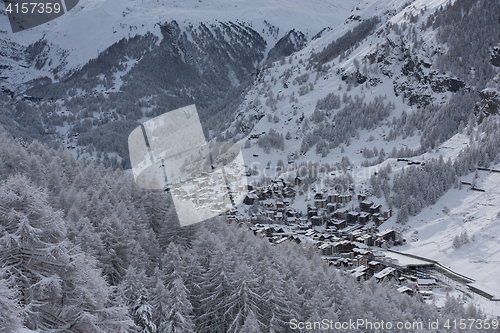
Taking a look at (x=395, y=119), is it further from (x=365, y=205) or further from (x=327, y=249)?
(x=327, y=249)

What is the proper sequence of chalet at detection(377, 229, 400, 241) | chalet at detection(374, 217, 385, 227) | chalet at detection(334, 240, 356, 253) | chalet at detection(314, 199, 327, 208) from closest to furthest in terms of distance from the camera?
chalet at detection(334, 240, 356, 253), chalet at detection(377, 229, 400, 241), chalet at detection(374, 217, 385, 227), chalet at detection(314, 199, 327, 208)

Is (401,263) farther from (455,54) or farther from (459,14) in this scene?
(459,14)

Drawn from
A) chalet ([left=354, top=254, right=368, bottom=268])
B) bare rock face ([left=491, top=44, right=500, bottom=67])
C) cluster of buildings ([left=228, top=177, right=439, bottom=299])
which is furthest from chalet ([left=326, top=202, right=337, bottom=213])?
bare rock face ([left=491, top=44, right=500, bottom=67])

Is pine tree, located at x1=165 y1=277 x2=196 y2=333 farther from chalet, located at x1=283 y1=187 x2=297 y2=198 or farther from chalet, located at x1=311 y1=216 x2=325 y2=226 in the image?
chalet, located at x1=283 y1=187 x2=297 y2=198

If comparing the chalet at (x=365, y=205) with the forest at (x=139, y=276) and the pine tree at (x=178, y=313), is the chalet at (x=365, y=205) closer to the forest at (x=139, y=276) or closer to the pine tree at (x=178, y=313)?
the forest at (x=139, y=276)

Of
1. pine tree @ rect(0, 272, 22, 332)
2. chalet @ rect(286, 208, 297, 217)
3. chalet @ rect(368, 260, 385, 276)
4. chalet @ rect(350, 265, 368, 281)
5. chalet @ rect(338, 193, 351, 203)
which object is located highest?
pine tree @ rect(0, 272, 22, 332)

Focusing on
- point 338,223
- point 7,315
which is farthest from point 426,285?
point 7,315

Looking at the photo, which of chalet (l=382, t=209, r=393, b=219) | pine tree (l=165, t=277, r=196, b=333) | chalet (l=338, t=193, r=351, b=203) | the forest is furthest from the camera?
chalet (l=338, t=193, r=351, b=203)
